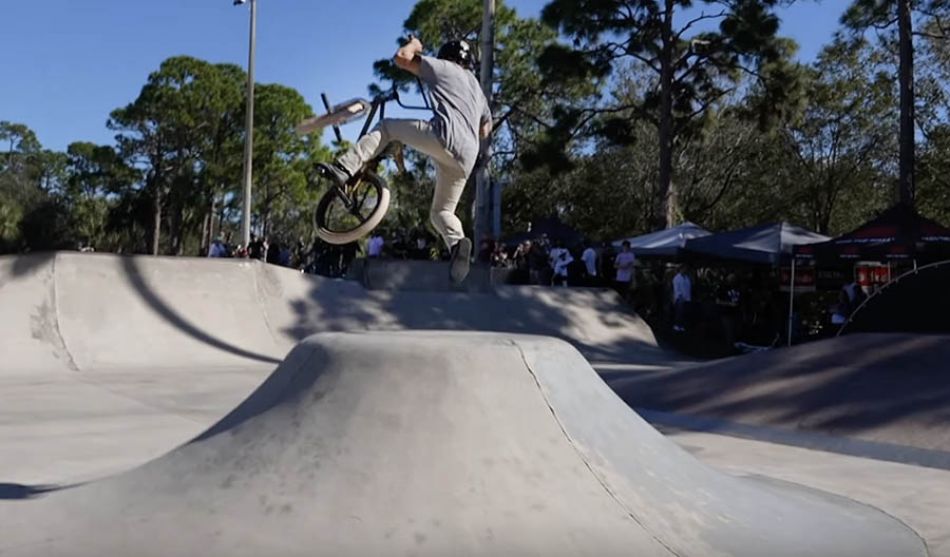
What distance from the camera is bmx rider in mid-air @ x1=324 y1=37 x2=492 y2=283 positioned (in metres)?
5.52

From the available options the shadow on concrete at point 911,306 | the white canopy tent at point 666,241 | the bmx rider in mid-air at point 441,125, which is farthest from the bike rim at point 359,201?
the white canopy tent at point 666,241

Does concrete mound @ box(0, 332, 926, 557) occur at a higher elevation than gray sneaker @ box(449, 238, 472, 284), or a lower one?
lower

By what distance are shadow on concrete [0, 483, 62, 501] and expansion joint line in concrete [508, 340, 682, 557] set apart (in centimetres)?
246

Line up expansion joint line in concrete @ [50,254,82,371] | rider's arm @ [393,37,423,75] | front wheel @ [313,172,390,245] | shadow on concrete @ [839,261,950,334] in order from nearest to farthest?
rider's arm @ [393,37,423,75] → front wheel @ [313,172,390,245] → shadow on concrete @ [839,261,950,334] → expansion joint line in concrete @ [50,254,82,371]

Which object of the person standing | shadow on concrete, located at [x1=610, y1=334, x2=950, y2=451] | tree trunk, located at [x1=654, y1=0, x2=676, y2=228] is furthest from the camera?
tree trunk, located at [x1=654, y1=0, x2=676, y2=228]

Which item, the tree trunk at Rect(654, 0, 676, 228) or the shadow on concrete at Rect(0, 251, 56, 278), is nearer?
the shadow on concrete at Rect(0, 251, 56, 278)

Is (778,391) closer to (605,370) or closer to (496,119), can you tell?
(605,370)

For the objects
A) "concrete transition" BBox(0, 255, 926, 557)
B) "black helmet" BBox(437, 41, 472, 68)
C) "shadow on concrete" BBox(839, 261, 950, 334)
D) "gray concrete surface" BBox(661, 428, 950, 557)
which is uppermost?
"black helmet" BBox(437, 41, 472, 68)

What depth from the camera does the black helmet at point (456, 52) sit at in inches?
228

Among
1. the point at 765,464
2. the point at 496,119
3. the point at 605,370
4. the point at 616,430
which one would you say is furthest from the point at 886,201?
the point at 616,430

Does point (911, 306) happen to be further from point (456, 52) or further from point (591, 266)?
point (591, 266)

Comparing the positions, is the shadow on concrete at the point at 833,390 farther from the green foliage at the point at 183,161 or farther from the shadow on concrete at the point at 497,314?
the green foliage at the point at 183,161

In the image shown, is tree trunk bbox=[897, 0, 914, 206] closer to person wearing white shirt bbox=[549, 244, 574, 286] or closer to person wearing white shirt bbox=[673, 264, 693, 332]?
person wearing white shirt bbox=[673, 264, 693, 332]

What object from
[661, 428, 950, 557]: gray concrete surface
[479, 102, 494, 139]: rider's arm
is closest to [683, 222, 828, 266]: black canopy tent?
[661, 428, 950, 557]: gray concrete surface
